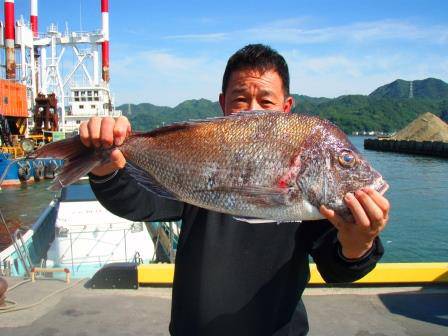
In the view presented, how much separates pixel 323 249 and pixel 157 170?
3.03 ft

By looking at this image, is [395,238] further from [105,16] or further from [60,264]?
[105,16]

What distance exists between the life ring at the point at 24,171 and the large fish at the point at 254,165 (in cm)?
3186

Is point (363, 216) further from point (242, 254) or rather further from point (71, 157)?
point (71, 157)

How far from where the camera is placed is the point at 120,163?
2.18 m

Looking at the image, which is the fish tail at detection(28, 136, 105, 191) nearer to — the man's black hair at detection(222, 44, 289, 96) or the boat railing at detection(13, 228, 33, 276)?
the man's black hair at detection(222, 44, 289, 96)

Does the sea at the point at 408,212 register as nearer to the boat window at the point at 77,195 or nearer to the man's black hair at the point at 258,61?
the boat window at the point at 77,195

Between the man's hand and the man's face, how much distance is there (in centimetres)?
77

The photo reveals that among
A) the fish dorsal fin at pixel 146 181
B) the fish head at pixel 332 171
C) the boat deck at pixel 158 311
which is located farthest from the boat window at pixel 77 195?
the fish head at pixel 332 171

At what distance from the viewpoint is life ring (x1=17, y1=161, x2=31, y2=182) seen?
31047mm

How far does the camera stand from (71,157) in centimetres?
208

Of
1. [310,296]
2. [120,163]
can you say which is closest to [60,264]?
[310,296]

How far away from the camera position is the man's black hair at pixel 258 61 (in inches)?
93.8

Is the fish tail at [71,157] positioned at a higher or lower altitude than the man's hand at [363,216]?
higher

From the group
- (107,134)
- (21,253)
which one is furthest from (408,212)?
(107,134)
